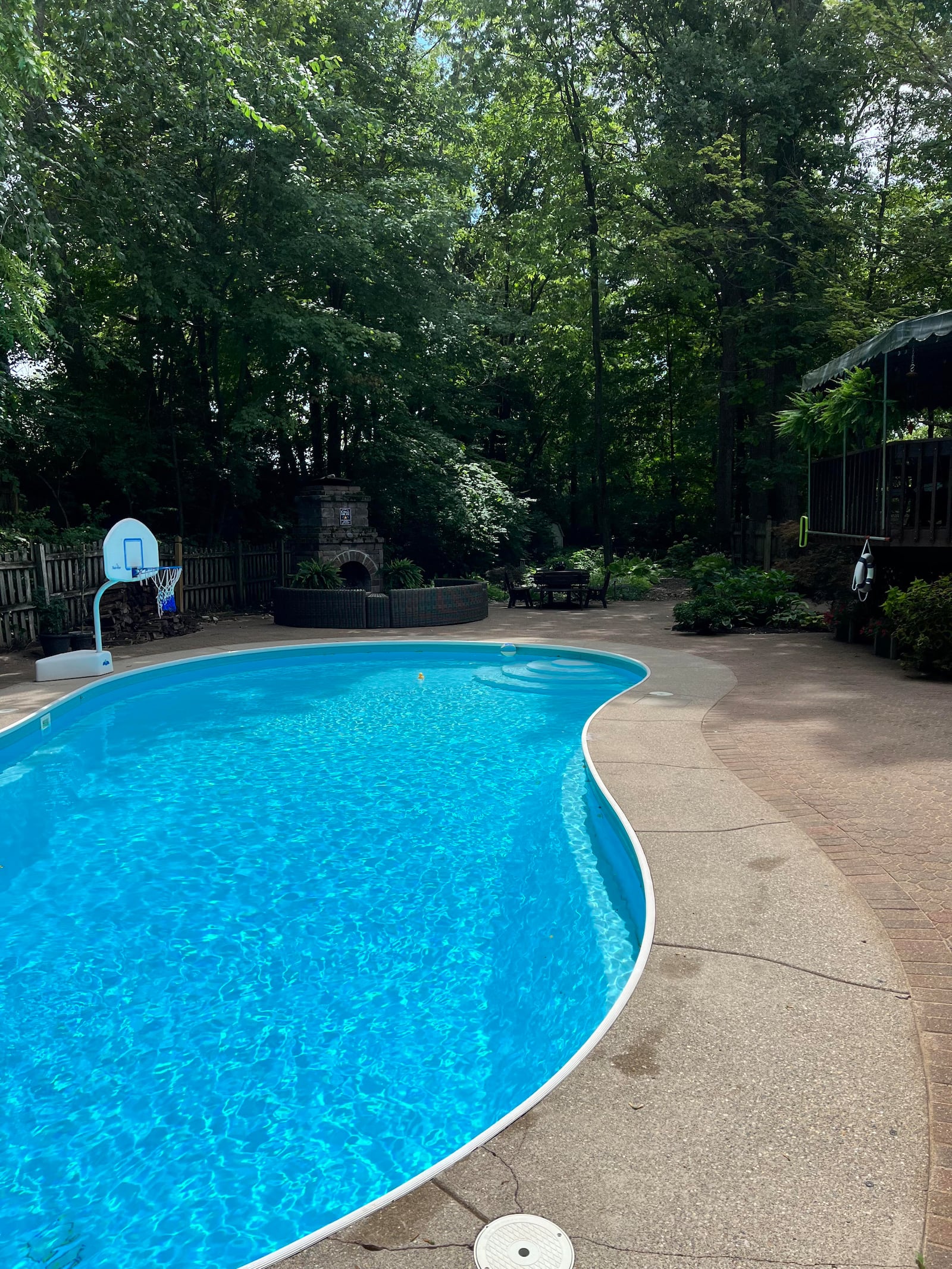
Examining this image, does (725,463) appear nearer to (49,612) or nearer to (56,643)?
(49,612)

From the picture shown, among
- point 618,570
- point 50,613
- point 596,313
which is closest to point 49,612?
point 50,613

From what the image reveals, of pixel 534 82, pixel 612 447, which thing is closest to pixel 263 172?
pixel 534 82

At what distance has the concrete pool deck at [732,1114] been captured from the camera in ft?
6.97

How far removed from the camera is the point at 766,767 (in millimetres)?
6438

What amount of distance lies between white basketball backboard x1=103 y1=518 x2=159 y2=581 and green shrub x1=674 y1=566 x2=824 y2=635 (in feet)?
27.7

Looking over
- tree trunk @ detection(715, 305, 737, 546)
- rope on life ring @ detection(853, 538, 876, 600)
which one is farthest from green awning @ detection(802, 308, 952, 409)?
tree trunk @ detection(715, 305, 737, 546)

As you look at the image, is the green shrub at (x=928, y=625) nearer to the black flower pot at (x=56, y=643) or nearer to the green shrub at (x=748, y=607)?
the green shrub at (x=748, y=607)

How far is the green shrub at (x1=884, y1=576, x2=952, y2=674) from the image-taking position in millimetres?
9344

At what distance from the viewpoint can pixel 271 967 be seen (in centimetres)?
465

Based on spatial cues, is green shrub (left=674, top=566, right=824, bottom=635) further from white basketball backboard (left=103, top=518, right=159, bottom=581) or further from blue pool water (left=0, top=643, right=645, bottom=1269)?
white basketball backboard (left=103, top=518, right=159, bottom=581)

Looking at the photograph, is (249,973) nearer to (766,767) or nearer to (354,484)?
(766,767)

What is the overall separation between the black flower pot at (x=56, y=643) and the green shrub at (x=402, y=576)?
700 cm

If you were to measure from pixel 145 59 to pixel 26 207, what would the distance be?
409 cm

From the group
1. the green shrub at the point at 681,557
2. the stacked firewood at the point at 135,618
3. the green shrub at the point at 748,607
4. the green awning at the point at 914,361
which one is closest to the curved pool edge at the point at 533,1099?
the green awning at the point at 914,361
